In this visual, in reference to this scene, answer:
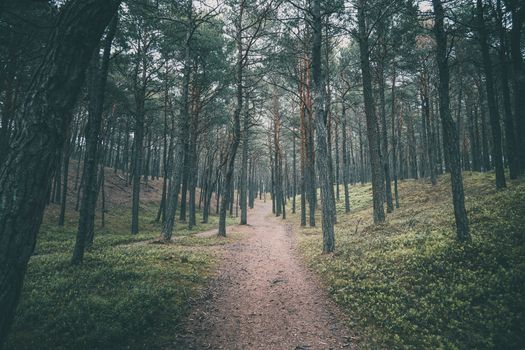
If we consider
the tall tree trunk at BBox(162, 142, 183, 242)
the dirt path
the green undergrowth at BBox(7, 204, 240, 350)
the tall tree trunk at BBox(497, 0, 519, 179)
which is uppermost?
the tall tree trunk at BBox(497, 0, 519, 179)

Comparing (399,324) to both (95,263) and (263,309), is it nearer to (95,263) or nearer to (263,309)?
(263,309)

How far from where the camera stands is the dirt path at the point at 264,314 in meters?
4.73

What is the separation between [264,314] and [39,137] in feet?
18.0

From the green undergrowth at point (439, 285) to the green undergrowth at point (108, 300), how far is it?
3968 millimetres

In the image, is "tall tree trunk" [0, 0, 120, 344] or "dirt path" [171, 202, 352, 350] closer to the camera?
"tall tree trunk" [0, 0, 120, 344]

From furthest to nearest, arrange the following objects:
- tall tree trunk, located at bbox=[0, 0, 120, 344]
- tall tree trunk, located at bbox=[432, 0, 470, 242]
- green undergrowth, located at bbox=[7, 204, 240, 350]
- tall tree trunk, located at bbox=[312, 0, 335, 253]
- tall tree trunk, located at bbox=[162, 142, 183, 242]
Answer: tall tree trunk, located at bbox=[162, 142, 183, 242] → tall tree trunk, located at bbox=[312, 0, 335, 253] → tall tree trunk, located at bbox=[432, 0, 470, 242] → green undergrowth, located at bbox=[7, 204, 240, 350] → tall tree trunk, located at bbox=[0, 0, 120, 344]

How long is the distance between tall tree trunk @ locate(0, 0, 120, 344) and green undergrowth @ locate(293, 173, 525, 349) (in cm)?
527

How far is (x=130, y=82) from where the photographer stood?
705 inches

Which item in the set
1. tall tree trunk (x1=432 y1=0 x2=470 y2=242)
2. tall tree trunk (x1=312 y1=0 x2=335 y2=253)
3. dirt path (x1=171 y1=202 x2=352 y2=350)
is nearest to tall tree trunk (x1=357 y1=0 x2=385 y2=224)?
tall tree trunk (x1=312 y1=0 x2=335 y2=253)

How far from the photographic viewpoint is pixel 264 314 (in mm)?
5844

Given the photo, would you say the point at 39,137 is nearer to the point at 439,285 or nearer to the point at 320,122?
the point at 439,285

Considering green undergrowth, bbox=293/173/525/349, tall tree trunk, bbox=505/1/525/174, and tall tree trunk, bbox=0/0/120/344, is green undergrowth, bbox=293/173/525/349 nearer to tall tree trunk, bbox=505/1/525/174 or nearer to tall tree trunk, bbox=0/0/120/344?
tall tree trunk, bbox=0/0/120/344

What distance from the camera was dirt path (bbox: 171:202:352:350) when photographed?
4.73 meters

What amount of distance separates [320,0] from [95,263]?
13.5 m
